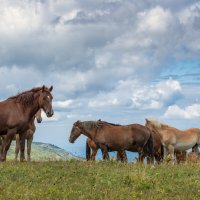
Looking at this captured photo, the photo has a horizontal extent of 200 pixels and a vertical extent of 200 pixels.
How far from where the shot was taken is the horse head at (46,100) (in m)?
18.1

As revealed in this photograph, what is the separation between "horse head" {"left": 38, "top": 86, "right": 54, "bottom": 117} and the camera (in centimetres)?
1806

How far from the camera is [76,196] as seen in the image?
11.2 meters

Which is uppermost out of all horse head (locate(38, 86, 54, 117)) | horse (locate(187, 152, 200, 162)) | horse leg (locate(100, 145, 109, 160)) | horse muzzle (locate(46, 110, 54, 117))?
horse head (locate(38, 86, 54, 117))

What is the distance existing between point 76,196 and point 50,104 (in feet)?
23.9

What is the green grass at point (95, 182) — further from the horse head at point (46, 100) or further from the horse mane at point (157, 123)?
the horse mane at point (157, 123)

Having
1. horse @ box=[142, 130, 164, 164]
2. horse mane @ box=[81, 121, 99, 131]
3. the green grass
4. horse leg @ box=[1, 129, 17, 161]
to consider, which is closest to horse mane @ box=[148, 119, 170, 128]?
horse @ box=[142, 130, 164, 164]

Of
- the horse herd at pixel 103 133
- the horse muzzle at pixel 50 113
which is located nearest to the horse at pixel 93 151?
the horse herd at pixel 103 133

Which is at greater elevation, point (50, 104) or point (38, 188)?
point (50, 104)

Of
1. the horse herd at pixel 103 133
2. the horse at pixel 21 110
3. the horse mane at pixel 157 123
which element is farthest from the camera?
the horse mane at pixel 157 123

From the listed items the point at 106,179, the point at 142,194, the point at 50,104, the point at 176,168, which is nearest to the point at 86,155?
the point at 50,104

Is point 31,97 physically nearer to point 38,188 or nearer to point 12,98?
point 12,98

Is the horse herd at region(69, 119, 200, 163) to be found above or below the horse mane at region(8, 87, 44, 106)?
below

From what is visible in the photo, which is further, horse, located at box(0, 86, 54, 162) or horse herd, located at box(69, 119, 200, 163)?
horse herd, located at box(69, 119, 200, 163)

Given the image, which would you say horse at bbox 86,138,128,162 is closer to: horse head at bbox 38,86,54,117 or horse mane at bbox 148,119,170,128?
horse mane at bbox 148,119,170,128
